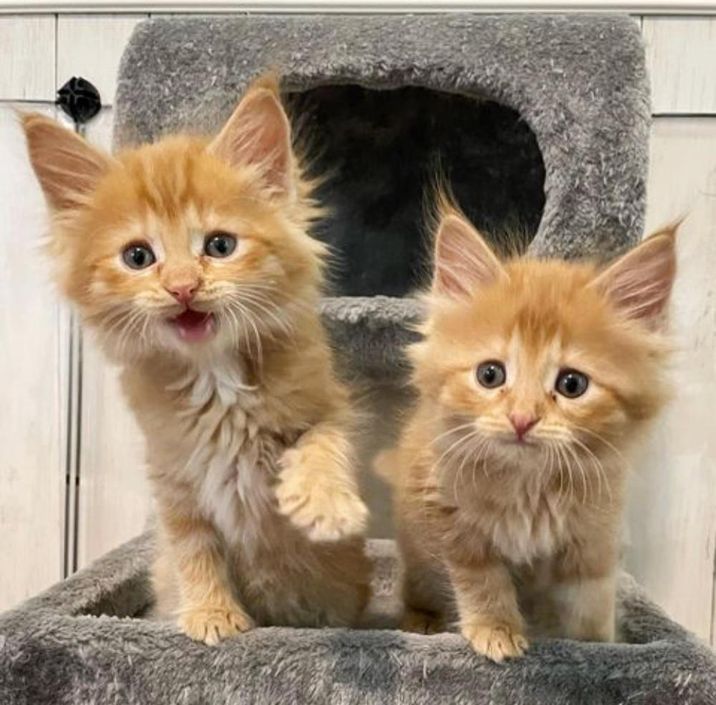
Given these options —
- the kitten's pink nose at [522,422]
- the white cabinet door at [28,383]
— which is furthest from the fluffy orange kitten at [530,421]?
the white cabinet door at [28,383]

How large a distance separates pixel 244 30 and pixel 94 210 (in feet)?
1.56

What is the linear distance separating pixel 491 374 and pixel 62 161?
0.56 meters

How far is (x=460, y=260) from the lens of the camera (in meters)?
1.07

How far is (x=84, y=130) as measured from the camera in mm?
1679

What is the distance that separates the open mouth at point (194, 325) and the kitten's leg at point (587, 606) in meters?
0.51

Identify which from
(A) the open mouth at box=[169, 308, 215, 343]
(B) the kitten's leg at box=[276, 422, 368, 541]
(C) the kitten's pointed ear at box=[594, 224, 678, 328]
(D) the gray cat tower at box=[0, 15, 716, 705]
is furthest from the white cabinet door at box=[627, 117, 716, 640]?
(A) the open mouth at box=[169, 308, 215, 343]

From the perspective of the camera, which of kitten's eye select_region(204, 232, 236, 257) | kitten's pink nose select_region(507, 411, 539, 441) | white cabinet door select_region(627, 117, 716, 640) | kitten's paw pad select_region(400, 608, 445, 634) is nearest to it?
kitten's pink nose select_region(507, 411, 539, 441)

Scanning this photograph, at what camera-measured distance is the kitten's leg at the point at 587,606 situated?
3.43 feet

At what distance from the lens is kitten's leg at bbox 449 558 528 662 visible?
969 millimetres

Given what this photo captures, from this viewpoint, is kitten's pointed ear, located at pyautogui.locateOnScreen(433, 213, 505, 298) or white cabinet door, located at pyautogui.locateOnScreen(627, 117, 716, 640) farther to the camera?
white cabinet door, located at pyautogui.locateOnScreen(627, 117, 716, 640)

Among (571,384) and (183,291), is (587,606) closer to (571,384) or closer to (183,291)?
(571,384)

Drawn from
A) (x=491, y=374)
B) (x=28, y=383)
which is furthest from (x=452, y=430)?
(x=28, y=383)

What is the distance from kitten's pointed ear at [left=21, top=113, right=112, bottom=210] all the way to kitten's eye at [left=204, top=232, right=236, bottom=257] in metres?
0.17

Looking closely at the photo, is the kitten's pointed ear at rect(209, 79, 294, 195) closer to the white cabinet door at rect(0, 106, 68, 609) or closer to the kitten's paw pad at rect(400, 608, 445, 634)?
the kitten's paw pad at rect(400, 608, 445, 634)
